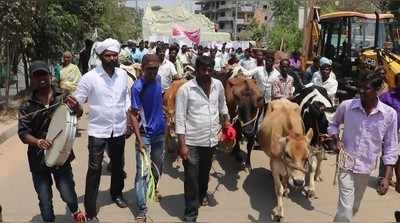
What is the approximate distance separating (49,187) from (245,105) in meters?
3.70

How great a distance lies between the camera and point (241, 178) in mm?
8883

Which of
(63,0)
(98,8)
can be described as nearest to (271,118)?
(63,0)

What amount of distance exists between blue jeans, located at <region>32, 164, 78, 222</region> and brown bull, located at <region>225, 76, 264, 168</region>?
3416 millimetres

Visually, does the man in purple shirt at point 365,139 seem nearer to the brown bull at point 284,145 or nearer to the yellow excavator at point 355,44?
the brown bull at point 284,145

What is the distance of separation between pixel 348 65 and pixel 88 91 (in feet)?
41.4

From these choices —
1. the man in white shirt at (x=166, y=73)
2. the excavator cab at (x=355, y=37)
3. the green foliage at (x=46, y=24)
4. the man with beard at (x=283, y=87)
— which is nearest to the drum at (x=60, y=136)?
the man with beard at (x=283, y=87)

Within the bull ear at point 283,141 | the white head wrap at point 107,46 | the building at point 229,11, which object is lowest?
the bull ear at point 283,141

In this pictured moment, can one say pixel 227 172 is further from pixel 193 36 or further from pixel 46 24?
pixel 193 36

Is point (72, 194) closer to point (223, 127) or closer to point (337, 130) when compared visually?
point (223, 127)

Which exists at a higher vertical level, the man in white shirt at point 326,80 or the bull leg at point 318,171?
the man in white shirt at point 326,80

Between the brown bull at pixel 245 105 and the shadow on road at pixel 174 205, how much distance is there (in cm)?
146

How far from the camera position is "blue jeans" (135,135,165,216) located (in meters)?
6.25

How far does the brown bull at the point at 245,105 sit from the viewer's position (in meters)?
8.44

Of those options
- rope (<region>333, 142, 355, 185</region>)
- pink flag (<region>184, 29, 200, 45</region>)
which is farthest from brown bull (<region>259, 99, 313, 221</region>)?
pink flag (<region>184, 29, 200, 45</region>)
